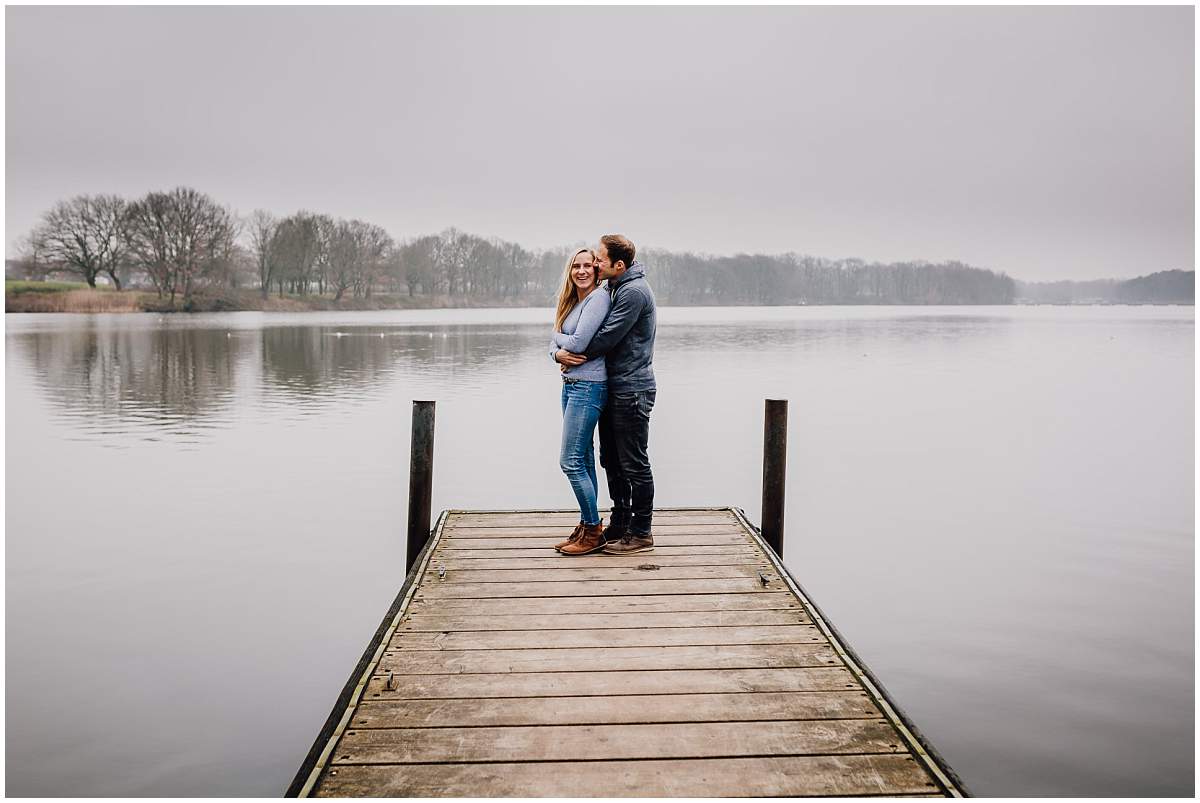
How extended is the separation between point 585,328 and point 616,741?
268 centimetres

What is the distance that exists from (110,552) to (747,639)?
281 inches

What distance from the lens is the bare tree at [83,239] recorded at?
71375 mm

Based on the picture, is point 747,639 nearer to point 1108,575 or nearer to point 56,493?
point 1108,575

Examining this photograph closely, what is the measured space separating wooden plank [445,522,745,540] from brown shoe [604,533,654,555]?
16.9 inches

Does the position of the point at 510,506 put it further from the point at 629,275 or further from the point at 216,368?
the point at 216,368

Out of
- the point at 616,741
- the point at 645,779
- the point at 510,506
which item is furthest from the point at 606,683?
the point at 510,506

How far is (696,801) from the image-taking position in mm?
3137

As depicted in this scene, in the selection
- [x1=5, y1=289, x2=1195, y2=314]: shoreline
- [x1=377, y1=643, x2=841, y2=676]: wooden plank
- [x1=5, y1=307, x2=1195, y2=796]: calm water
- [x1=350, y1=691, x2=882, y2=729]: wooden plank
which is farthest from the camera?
[x1=5, y1=289, x2=1195, y2=314]: shoreline

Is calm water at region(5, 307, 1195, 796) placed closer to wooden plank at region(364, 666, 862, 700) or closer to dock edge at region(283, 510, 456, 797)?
dock edge at region(283, 510, 456, 797)

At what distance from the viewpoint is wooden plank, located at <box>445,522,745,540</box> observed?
681 centimetres

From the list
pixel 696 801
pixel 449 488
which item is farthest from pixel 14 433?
pixel 696 801

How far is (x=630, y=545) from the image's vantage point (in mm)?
6246

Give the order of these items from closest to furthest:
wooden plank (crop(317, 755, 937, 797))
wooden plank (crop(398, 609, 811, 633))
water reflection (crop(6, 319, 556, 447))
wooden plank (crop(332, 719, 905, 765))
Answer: wooden plank (crop(317, 755, 937, 797)), wooden plank (crop(332, 719, 905, 765)), wooden plank (crop(398, 609, 811, 633)), water reflection (crop(6, 319, 556, 447))

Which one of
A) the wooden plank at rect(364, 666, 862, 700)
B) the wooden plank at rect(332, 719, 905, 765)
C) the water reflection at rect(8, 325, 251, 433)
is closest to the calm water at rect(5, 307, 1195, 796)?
the water reflection at rect(8, 325, 251, 433)
